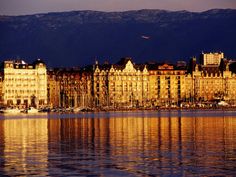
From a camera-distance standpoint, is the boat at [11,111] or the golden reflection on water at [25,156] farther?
the boat at [11,111]

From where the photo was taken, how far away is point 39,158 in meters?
42.1

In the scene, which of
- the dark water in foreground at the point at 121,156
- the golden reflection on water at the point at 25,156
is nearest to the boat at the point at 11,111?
the golden reflection on water at the point at 25,156

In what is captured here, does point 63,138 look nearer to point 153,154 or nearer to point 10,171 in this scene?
point 153,154

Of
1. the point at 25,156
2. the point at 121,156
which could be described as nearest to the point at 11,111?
the point at 25,156

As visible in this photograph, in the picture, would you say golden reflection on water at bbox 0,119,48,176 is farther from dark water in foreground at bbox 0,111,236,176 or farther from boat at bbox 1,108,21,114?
boat at bbox 1,108,21,114

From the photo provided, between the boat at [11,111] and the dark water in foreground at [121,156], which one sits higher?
the boat at [11,111]

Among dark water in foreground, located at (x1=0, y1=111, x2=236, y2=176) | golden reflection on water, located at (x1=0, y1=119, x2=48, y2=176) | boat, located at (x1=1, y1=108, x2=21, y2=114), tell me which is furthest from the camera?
boat, located at (x1=1, y1=108, x2=21, y2=114)

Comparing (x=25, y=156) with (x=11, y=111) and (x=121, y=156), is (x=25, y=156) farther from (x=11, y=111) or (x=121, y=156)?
(x=11, y=111)

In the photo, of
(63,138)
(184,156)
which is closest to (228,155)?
(184,156)

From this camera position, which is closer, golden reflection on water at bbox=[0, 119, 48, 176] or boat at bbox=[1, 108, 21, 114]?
golden reflection on water at bbox=[0, 119, 48, 176]

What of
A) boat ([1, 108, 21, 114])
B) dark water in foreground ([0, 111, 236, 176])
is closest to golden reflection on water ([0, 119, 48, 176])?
dark water in foreground ([0, 111, 236, 176])

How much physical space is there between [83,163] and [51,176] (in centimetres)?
501

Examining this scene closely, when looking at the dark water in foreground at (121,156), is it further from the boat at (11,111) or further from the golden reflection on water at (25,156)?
the boat at (11,111)

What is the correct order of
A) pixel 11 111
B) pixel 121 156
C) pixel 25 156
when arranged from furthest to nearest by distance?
1. pixel 11 111
2. pixel 25 156
3. pixel 121 156
